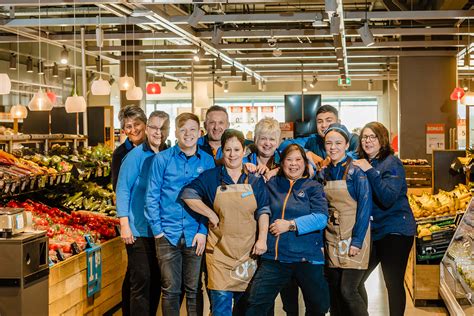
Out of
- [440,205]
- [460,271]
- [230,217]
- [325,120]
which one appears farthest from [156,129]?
[440,205]

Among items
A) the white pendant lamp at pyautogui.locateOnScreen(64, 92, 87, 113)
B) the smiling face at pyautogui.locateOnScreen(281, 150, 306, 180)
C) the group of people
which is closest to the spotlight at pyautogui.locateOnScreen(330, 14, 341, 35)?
the white pendant lamp at pyautogui.locateOnScreen(64, 92, 87, 113)

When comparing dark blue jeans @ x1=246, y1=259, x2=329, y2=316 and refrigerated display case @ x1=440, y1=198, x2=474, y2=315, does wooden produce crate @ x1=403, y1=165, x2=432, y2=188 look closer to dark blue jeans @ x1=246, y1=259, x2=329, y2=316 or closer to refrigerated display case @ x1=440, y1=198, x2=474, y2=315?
refrigerated display case @ x1=440, y1=198, x2=474, y2=315

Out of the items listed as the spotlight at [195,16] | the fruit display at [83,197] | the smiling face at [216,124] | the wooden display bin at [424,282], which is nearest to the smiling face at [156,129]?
the smiling face at [216,124]

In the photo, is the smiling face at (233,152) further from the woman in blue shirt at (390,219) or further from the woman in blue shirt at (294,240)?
the woman in blue shirt at (390,219)

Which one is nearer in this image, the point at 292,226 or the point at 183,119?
the point at 292,226

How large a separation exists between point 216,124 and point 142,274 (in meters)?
1.16

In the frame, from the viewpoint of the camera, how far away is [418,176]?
1248 centimetres

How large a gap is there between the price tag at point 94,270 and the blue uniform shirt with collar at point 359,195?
2038 mm

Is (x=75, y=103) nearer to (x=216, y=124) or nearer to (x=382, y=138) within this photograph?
(x=216, y=124)

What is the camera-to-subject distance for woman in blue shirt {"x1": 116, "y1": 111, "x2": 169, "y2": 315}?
4656 millimetres

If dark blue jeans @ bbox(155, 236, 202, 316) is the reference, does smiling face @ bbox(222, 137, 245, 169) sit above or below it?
above

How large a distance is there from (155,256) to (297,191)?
1.19m

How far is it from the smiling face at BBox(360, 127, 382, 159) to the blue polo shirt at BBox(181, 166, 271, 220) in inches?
37.4

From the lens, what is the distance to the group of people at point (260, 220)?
4.14 metres
